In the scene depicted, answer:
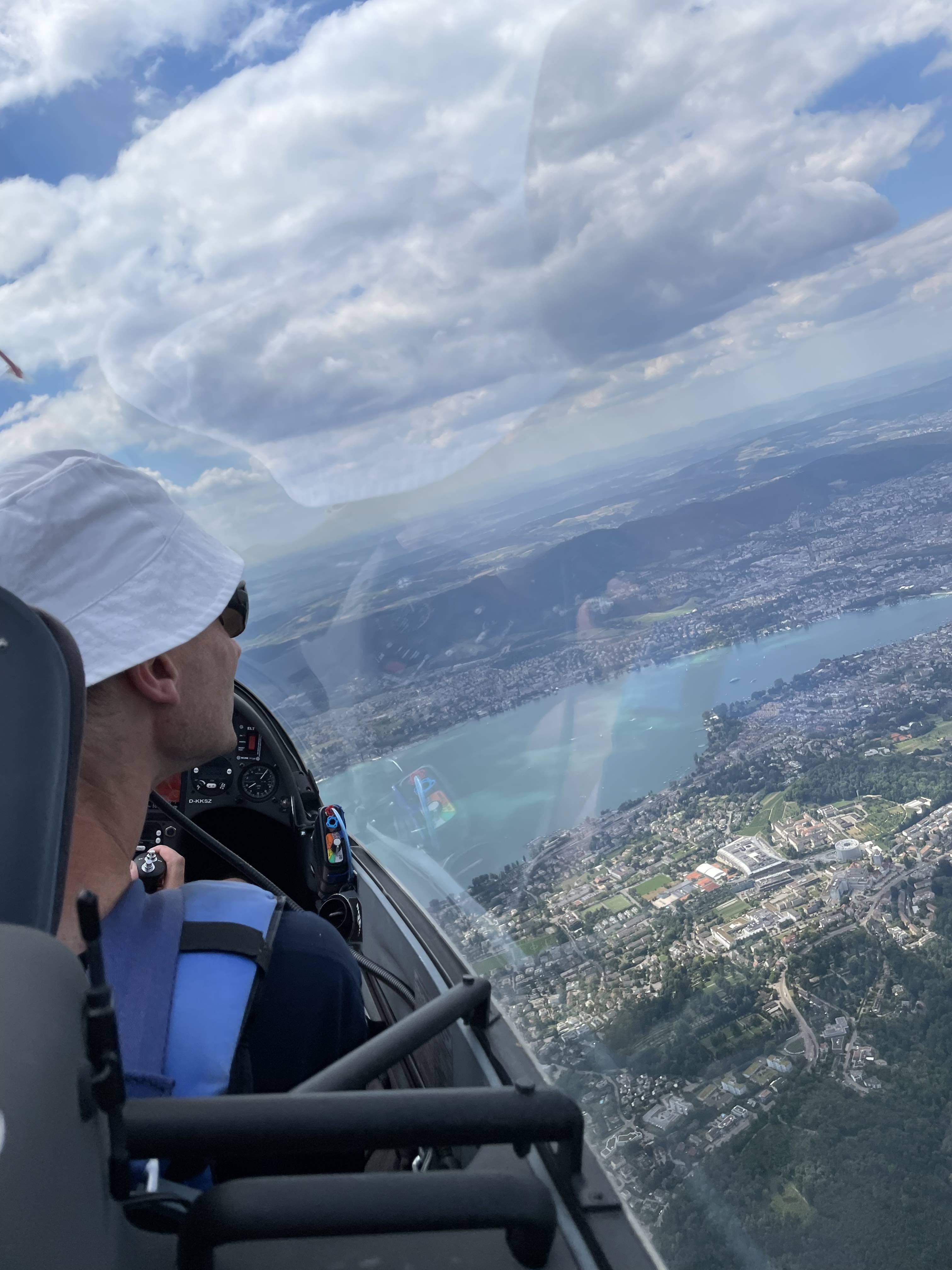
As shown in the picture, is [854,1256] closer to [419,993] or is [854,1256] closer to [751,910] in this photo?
[751,910]

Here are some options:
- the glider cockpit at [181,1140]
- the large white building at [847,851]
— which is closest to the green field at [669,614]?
the large white building at [847,851]

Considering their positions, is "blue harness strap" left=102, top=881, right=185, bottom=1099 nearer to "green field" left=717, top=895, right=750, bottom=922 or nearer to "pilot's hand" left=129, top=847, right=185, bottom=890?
"pilot's hand" left=129, top=847, right=185, bottom=890

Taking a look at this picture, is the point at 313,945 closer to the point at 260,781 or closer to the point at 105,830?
the point at 105,830

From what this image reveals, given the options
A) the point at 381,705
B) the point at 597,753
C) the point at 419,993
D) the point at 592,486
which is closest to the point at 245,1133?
the point at 419,993

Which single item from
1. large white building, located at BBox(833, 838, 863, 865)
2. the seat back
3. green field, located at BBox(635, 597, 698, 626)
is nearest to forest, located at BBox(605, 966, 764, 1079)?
large white building, located at BBox(833, 838, 863, 865)

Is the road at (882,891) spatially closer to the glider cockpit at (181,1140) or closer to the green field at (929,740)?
the green field at (929,740)
